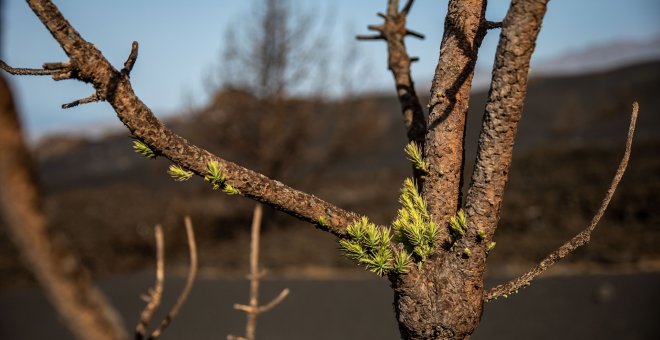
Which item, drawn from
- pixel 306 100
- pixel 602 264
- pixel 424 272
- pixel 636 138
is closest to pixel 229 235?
pixel 306 100

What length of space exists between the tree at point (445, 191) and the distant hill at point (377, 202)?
5.78 m

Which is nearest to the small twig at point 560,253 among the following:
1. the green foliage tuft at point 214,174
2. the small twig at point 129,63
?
the green foliage tuft at point 214,174

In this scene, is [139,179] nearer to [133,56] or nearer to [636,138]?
[636,138]

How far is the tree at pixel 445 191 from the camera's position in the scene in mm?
1093

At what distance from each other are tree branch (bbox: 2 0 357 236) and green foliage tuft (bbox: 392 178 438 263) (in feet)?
0.40

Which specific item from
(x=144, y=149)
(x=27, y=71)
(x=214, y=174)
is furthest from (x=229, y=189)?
(x=27, y=71)

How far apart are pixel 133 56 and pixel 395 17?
1293mm

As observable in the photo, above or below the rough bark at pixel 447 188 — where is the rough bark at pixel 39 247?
below

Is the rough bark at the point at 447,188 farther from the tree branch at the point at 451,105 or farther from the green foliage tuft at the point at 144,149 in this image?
the green foliage tuft at the point at 144,149

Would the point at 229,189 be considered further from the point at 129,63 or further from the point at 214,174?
the point at 129,63

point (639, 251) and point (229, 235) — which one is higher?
point (229, 235)

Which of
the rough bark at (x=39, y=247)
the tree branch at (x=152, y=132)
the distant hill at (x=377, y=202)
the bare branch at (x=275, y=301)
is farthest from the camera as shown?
the distant hill at (x=377, y=202)

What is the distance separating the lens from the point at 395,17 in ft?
6.82

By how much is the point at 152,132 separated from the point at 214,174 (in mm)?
152
